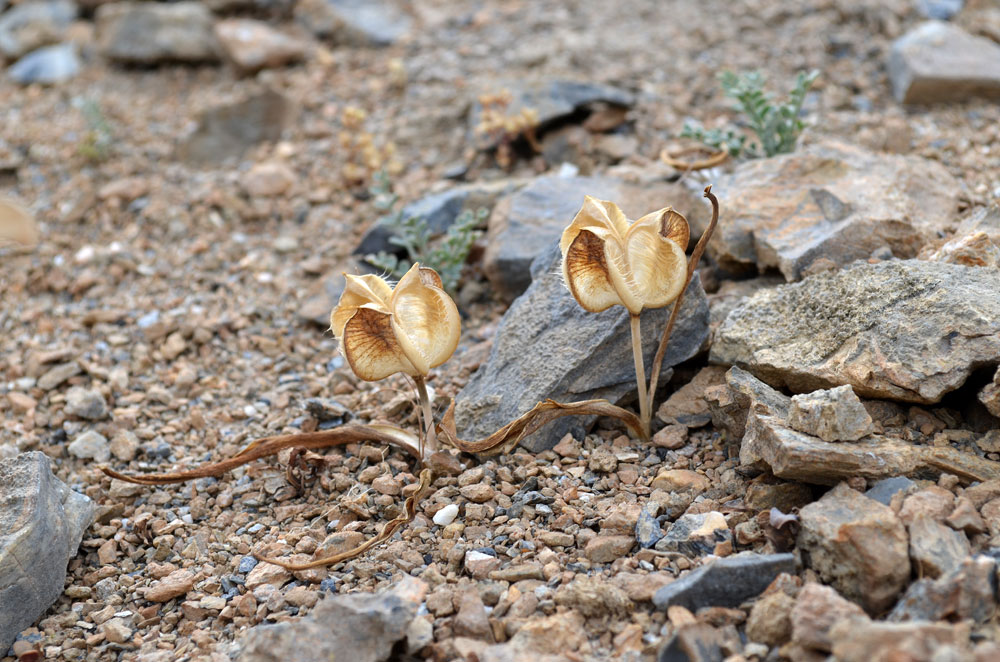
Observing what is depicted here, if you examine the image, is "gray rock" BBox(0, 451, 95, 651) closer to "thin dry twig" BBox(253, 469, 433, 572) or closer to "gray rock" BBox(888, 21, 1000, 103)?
"thin dry twig" BBox(253, 469, 433, 572)

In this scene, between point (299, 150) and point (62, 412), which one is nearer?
point (62, 412)

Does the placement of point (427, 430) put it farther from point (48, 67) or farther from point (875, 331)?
point (48, 67)

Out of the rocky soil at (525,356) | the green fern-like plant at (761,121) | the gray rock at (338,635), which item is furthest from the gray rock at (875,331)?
the gray rock at (338,635)

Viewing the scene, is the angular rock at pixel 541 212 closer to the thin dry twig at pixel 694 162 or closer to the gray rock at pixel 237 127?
the thin dry twig at pixel 694 162

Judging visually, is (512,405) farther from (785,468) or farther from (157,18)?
(157,18)

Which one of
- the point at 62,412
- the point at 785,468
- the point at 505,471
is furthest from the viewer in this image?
the point at 62,412

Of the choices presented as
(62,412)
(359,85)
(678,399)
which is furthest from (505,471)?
(359,85)
